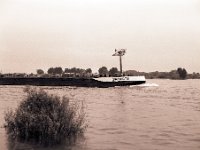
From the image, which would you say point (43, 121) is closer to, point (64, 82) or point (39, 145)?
point (39, 145)

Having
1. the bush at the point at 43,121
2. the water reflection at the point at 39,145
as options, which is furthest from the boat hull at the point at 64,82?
the water reflection at the point at 39,145

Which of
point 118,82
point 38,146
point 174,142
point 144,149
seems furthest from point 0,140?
point 118,82

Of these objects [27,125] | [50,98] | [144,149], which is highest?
[50,98]

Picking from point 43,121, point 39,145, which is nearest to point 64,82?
point 43,121

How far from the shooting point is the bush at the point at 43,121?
16234 millimetres

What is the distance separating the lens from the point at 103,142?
58.3ft

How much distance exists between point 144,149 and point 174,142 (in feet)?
7.23

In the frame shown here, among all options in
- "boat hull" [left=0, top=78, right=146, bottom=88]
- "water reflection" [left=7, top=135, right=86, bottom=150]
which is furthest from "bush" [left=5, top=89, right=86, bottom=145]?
"boat hull" [left=0, top=78, right=146, bottom=88]

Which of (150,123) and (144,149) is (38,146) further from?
(150,123)

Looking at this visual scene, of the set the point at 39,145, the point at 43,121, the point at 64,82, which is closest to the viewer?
the point at 39,145

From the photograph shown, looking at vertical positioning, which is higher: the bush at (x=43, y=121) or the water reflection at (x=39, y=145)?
the bush at (x=43, y=121)

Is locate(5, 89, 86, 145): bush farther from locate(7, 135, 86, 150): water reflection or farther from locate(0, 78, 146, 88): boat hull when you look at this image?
locate(0, 78, 146, 88): boat hull

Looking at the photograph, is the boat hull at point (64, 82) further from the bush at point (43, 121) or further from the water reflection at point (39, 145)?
the water reflection at point (39, 145)

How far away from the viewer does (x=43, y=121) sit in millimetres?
16344
